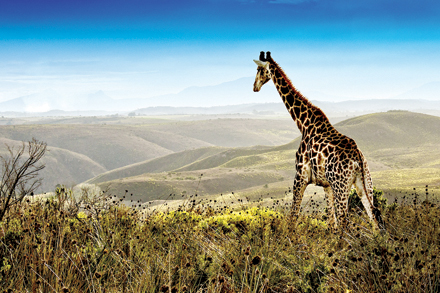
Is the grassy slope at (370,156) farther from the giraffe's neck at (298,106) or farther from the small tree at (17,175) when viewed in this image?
the small tree at (17,175)

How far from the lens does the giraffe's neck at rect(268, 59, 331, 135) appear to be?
7.04 metres

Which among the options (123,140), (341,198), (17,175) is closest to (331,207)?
(341,198)

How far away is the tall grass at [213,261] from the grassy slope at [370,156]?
27.2 m

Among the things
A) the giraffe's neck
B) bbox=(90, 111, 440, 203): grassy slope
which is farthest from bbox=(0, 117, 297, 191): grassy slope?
the giraffe's neck

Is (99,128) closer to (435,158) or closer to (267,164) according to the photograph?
(267,164)

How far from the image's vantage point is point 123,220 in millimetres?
7406

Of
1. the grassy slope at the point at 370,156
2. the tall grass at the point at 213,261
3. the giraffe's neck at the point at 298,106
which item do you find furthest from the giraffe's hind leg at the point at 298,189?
the grassy slope at the point at 370,156

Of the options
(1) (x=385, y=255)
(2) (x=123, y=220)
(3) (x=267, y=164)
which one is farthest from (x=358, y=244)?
(3) (x=267, y=164)

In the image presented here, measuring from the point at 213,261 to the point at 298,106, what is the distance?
3.54 m

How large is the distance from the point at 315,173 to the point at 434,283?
9.31 ft

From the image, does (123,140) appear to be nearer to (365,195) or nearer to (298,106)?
(298,106)

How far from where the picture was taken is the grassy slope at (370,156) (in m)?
47.1

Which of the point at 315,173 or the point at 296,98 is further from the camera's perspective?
the point at 296,98

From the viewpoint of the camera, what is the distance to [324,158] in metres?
6.46
